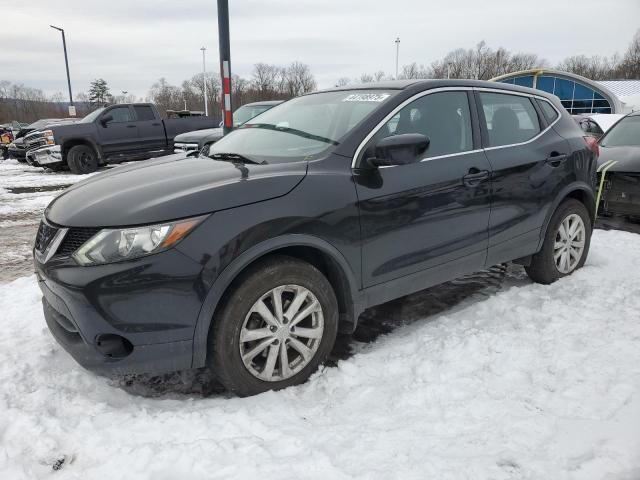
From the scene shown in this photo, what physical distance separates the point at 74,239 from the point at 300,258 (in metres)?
1.19

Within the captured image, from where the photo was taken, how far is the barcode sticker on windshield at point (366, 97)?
3338 mm

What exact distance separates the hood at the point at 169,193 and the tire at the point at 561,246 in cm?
254

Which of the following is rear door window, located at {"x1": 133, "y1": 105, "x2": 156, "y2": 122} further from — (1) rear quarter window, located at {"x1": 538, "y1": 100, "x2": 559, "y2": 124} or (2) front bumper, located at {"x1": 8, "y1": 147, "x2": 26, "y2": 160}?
(1) rear quarter window, located at {"x1": 538, "y1": 100, "x2": 559, "y2": 124}

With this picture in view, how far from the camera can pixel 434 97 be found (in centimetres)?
351

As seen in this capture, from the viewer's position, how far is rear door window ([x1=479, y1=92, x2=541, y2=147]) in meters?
3.85

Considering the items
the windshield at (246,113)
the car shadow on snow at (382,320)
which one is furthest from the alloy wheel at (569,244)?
the windshield at (246,113)

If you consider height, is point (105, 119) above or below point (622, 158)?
above

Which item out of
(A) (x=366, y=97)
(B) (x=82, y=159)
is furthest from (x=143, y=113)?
(A) (x=366, y=97)

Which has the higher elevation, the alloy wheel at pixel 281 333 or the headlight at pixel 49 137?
the headlight at pixel 49 137

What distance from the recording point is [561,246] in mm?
4449

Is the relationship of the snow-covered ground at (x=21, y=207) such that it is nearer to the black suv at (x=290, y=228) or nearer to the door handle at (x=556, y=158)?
the black suv at (x=290, y=228)

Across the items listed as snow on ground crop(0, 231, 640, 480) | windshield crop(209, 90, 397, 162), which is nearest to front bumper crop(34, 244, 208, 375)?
snow on ground crop(0, 231, 640, 480)

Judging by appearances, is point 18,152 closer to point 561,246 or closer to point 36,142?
point 36,142

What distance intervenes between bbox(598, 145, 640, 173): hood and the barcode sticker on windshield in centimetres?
445
